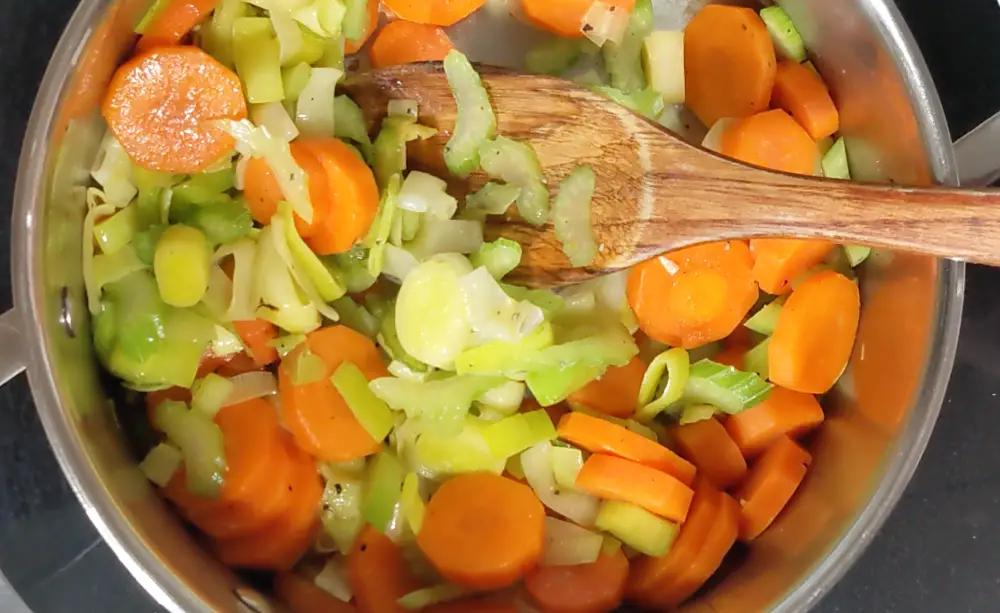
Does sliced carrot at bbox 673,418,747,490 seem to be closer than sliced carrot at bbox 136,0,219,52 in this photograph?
No

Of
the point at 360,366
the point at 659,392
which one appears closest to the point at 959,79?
the point at 659,392

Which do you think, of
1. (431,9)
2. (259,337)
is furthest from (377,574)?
→ (431,9)

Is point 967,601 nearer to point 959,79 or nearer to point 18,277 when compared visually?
point 959,79

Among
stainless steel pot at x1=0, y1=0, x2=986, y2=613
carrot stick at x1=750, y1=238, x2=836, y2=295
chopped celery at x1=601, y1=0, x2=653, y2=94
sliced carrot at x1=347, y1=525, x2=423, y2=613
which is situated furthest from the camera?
chopped celery at x1=601, y1=0, x2=653, y2=94

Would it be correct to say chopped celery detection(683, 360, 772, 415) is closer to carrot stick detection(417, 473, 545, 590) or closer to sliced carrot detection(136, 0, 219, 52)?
carrot stick detection(417, 473, 545, 590)

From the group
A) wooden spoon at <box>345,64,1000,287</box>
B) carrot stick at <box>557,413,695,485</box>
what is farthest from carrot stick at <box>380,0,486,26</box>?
carrot stick at <box>557,413,695,485</box>

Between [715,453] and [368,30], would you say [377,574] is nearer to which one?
[715,453]

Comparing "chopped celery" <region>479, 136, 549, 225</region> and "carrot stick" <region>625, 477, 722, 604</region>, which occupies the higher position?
"chopped celery" <region>479, 136, 549, 225</region>
